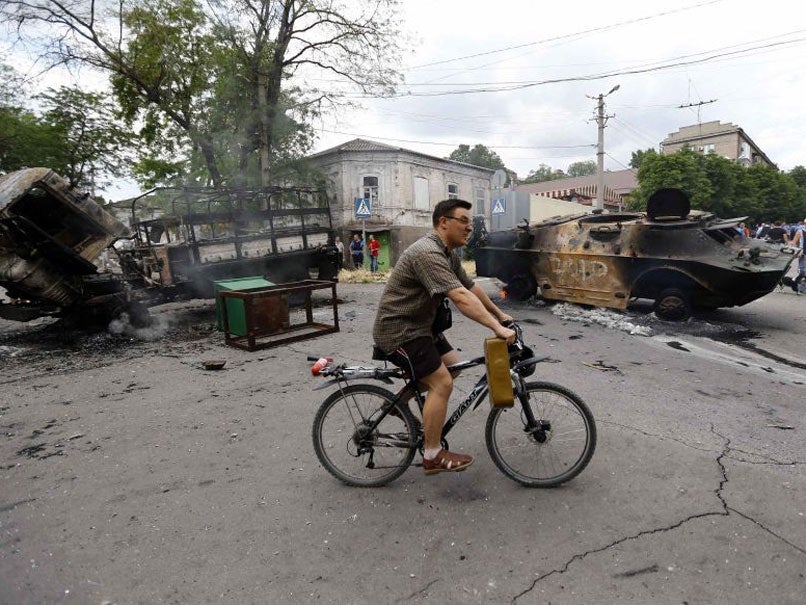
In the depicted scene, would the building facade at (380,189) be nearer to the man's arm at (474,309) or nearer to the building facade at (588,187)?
the man's arm at (474,309)

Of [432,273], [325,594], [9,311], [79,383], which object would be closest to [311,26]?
[9,311]

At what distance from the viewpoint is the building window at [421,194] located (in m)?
26.9

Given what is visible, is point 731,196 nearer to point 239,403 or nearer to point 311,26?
point 311,26

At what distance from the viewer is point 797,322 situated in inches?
309

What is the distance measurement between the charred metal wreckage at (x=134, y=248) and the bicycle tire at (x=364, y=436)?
6090mm

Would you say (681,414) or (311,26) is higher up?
(311,26)

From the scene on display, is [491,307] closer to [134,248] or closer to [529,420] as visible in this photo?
[529,420]

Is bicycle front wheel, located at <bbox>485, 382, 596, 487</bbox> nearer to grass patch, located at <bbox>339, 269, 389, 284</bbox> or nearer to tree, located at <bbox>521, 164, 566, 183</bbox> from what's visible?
grass patch, located at <bbox>339, 269, 389, 284</bbox>

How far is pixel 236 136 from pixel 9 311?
1313cm

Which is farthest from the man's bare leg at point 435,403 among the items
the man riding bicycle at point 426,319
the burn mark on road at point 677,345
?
the burn mark on road at point 677,345

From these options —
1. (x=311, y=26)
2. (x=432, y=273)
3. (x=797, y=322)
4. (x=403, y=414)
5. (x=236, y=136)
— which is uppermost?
(x=311, y=26)

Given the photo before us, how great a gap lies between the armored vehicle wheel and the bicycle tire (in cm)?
665

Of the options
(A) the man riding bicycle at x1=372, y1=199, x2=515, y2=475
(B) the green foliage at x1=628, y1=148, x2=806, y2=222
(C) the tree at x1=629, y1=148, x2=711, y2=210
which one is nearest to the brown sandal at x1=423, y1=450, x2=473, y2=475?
(A) the man riding bicycle at x1=372, y1=199, x2=515, y2=475

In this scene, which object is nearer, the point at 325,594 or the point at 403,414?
the point at 325,594
